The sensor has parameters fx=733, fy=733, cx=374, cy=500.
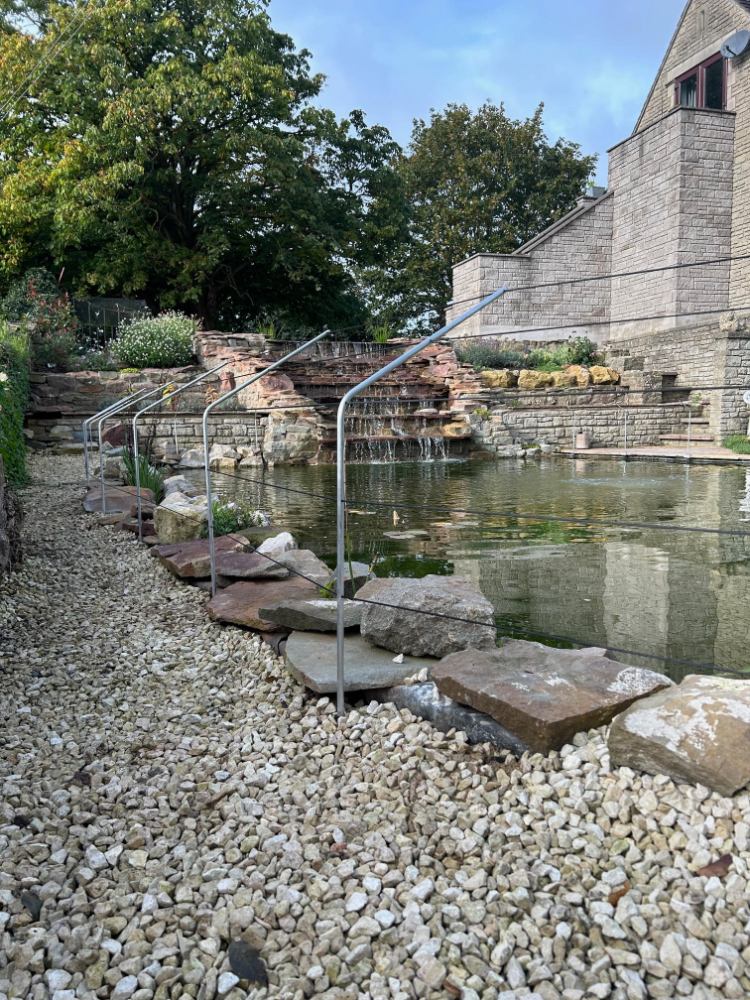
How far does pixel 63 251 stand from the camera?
19.5 m

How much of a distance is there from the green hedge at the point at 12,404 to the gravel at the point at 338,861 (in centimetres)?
334

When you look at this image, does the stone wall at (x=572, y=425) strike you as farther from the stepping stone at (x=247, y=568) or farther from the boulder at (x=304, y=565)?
the stepping stone at (x=247, y=568)

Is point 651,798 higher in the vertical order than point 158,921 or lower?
higher

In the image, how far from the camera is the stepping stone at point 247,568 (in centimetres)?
438

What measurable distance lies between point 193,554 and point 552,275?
18049mm

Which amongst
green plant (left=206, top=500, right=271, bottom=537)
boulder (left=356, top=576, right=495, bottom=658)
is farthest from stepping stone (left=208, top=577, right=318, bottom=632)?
green plant (left=206, top=500, right=271, bottom=537)

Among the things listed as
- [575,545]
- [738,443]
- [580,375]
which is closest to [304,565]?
[575,545]

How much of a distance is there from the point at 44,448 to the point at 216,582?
9.28m

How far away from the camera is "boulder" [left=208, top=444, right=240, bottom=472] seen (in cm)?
1216

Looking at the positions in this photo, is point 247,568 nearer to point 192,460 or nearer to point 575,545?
point 575,545

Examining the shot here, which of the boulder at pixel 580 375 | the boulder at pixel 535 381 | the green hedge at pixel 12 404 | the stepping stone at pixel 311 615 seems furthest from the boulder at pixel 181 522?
the boulder at pixel 580 375

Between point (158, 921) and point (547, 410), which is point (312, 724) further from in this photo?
point (547, 410)

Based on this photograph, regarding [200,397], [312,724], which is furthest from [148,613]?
[200,397]

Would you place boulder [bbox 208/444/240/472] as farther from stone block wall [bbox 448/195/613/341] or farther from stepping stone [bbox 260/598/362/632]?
stone block wall [bbox 448/195/613/341]
